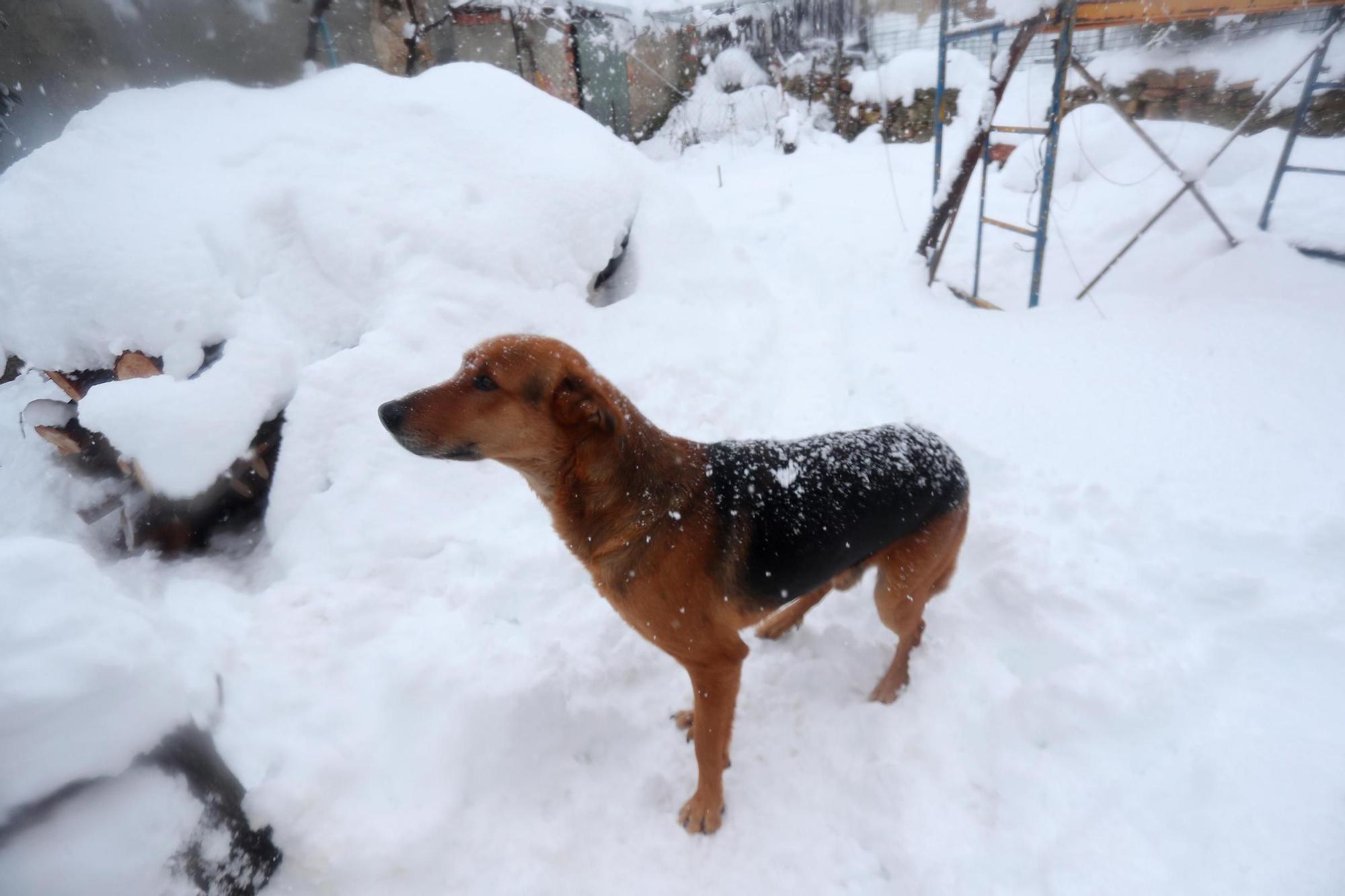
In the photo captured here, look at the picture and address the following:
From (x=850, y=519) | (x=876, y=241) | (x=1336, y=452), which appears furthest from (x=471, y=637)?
(x=876, y=241)

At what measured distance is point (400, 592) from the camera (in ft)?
9.92

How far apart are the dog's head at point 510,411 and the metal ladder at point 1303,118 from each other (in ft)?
24.8

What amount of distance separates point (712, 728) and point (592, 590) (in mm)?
1107

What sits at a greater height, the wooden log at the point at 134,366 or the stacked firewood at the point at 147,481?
the wooden log at the point at 134,366

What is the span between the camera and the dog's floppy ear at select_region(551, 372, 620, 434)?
6.26 feet

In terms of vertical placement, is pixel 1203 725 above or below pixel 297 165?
below

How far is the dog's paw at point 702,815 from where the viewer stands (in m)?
2.20

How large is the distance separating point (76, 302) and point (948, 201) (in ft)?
24.3

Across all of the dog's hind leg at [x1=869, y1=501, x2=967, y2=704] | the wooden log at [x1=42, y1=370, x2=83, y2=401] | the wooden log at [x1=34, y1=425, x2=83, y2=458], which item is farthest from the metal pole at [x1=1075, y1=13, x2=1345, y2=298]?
the wooden log at [x1=34, y1=425, x2=83, y2=458]

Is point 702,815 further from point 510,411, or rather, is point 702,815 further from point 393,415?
point 393,415

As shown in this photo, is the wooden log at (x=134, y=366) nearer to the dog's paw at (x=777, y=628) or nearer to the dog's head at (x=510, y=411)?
the dog's head at (x=510, y=411)

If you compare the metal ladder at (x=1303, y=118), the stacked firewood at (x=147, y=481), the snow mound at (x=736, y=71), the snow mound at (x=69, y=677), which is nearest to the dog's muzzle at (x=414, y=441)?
the snow mound at (x=69, y=677)

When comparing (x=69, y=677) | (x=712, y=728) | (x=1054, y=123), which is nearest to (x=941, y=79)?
(x=1054, y=123)

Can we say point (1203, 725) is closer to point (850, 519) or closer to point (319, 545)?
point (850, 519)
